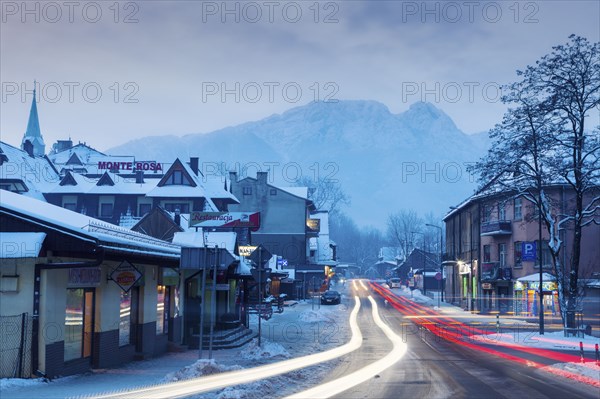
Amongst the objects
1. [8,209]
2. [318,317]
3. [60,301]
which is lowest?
[318,317]

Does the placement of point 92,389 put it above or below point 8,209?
below

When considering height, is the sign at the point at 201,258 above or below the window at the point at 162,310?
above

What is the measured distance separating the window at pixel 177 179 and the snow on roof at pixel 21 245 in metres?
50.1

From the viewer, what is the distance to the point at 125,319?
21484 millimetres

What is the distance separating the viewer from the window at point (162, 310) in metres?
24.7

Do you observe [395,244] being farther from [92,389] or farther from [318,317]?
[92,389]

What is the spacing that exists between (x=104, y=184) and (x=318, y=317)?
30.4 meters

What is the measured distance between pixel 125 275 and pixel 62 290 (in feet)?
10.3

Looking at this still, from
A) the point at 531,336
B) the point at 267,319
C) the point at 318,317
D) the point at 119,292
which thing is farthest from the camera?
the point at 318,317

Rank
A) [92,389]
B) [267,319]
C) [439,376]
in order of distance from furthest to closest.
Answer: [267,319], [439,376], [92,389]

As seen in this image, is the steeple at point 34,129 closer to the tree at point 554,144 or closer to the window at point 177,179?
the window at point 177,179

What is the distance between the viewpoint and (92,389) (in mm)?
15109

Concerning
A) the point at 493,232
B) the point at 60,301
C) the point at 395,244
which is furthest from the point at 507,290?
the point at 395,244

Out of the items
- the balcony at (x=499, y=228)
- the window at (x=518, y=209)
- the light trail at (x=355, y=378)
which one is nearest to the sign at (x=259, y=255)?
the light trail at (x=355, y=378)
